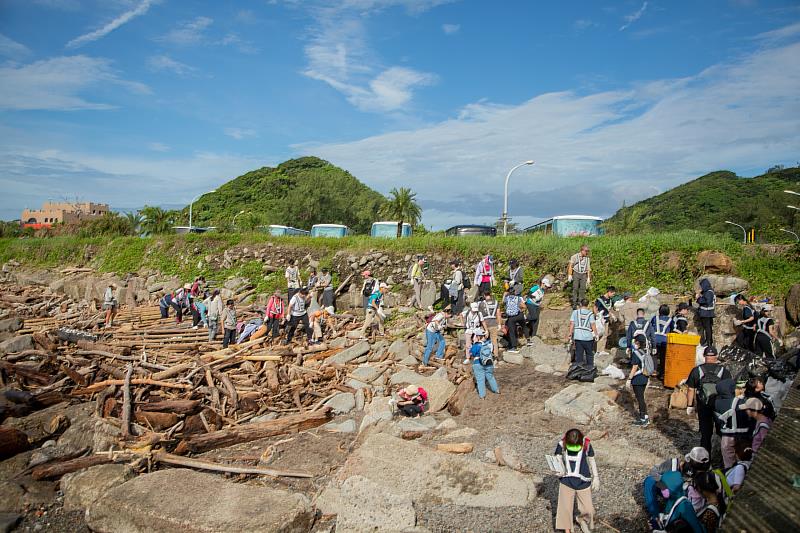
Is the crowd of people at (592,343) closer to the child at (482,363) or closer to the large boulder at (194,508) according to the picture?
the child at (482,363)

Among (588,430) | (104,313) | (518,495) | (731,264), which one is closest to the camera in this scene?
(518,495)

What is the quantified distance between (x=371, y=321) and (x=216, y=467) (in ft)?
29.8

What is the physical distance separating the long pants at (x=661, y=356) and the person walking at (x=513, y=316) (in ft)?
12.0

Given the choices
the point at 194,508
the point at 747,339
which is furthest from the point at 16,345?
the point at 747,339

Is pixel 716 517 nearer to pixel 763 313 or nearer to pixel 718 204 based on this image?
pixel 763 313

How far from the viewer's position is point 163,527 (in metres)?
6.57

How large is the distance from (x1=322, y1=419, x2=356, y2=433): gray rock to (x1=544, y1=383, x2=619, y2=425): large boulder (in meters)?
4.05

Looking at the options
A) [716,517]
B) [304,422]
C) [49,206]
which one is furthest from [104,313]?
[49,206]

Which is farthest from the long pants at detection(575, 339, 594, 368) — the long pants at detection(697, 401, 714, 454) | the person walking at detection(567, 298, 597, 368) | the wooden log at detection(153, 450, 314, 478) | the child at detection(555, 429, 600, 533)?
the wooden log at detection(153, 450, 314, 478)

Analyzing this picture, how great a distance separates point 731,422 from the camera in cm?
633

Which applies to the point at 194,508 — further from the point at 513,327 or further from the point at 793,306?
the point at 793,306

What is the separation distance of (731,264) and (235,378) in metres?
15.4

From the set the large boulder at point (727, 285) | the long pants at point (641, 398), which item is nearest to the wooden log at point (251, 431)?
the long pants at point (641, 398)

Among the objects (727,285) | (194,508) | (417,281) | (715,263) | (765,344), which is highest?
(715,263)
